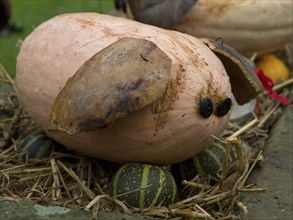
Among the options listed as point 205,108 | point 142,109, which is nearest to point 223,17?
point 205,108

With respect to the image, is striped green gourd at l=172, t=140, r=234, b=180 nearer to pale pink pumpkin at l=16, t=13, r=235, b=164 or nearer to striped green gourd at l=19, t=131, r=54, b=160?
pale pink pumpkin at l=16, t=13, r=235, b=164

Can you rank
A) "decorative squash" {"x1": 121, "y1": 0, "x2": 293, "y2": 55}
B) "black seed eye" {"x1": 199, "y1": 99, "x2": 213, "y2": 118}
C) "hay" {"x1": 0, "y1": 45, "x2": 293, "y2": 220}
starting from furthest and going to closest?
"decorative squash" {"x1": 121, "y1": 0, "x2": 293, "y2": 55}, "black seed eye" {"x1": 199, "y1": 99, "x2": 213, "y2": 118}, "hay" {"x1": 0, "y1": 45, "x2": 293, "y2": 220}

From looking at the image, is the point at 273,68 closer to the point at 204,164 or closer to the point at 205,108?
the point at 204,164

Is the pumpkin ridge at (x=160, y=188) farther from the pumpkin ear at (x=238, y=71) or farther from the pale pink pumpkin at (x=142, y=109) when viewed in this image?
the pumpkin ear at (x=238, y=71)

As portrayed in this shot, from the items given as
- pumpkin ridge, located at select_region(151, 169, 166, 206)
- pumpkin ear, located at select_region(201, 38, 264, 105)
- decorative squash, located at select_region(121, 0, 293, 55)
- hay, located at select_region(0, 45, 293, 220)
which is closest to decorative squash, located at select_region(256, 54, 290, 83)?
decorative squash, located at select_region(121, 0, 293, 55)

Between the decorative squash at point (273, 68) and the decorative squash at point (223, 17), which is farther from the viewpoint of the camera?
the decorative squash at point (273, 68)

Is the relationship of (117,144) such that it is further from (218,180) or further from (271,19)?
(271,19)

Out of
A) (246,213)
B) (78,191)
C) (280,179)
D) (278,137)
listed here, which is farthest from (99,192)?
(278,137)

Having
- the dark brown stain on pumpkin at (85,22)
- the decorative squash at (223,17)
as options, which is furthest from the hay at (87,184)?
the decorative squash at (223,17)
